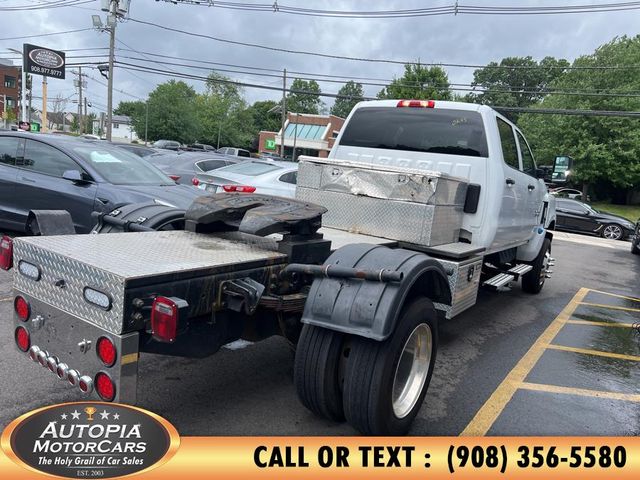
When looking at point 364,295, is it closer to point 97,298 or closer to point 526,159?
point 97,298

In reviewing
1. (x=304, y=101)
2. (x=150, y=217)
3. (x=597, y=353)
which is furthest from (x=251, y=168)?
(x=304, y=101)

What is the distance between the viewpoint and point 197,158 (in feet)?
38.5

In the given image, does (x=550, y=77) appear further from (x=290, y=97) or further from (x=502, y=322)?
(x=502, y=322)

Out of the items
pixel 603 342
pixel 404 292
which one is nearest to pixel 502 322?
pixel 603 342

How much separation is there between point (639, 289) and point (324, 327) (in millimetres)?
9463

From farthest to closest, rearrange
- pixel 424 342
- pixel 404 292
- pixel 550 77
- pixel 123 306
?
1. pixel 550 77
2. pixel 424 342
3. pixel 404 292
4. pixel 123 306

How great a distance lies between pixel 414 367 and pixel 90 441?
2085mm

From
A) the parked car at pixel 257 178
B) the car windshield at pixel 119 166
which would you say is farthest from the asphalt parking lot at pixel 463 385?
the parked car at pixel 257 178

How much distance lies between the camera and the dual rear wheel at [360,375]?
289 centimetres

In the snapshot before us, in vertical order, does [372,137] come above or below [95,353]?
above

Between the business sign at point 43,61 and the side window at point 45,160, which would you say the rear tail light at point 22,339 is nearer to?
the side window at point 45,160

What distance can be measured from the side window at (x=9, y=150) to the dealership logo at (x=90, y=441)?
6.46 m

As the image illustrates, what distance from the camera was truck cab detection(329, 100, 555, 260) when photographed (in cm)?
522

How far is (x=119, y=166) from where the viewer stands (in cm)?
737
